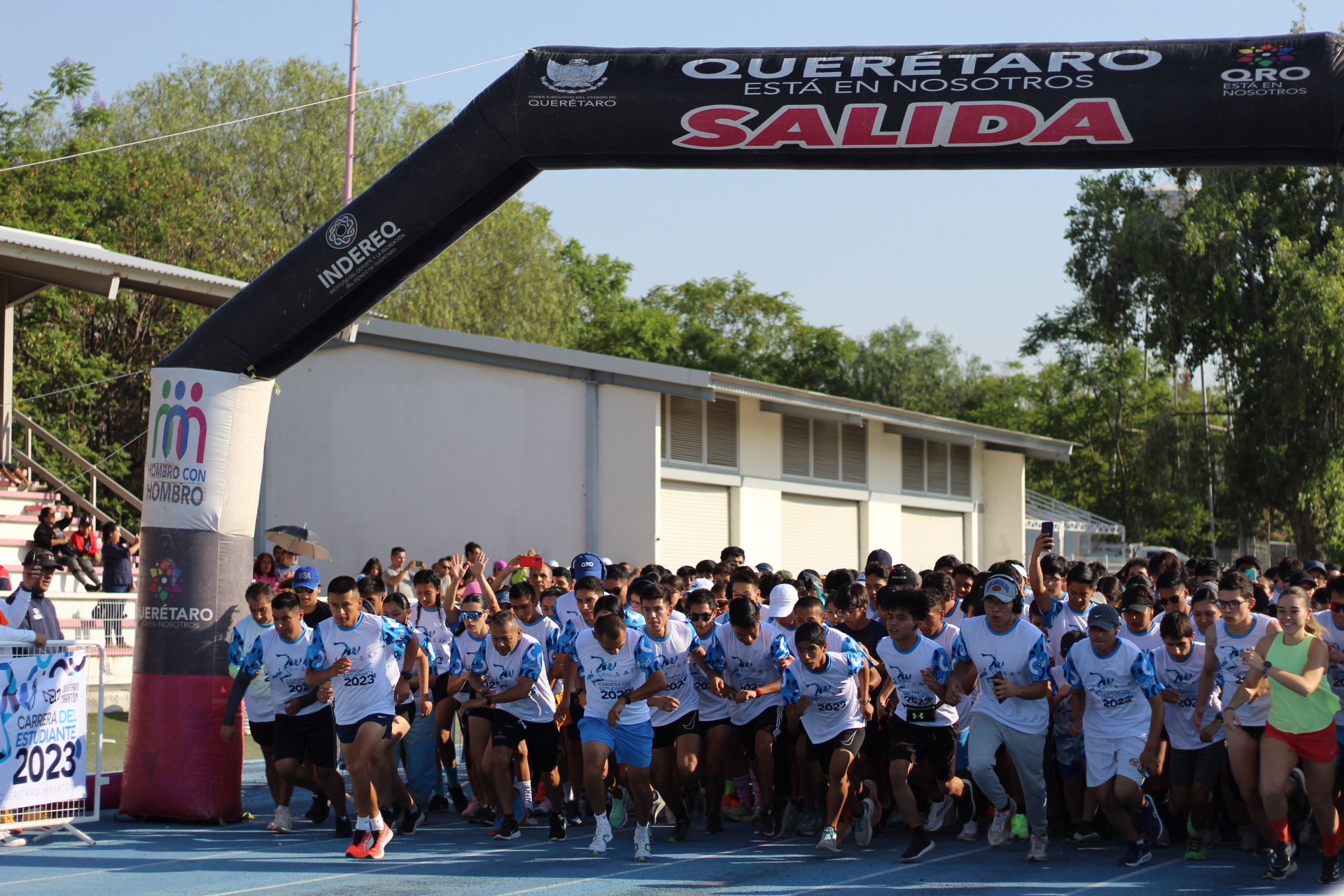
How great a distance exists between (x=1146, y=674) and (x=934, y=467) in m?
22.1

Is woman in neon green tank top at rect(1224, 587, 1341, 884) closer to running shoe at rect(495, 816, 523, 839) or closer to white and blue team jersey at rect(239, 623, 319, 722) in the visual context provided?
running shoe at rect(495, 816, 523, 839)

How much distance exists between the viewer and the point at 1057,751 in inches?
388

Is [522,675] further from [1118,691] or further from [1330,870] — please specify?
[1330,870]

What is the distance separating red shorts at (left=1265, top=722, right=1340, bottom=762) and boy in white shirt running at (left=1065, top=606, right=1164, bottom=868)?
0.82 m

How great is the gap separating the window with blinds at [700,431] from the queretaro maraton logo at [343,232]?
12101 mm

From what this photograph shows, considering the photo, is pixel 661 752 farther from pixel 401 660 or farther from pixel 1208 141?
pixel 1208 141

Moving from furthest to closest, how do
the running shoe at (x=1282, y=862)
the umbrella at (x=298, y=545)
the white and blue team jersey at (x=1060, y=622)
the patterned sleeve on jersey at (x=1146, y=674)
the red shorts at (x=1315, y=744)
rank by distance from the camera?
the umbrella at (x=298, y=545), the white and blue team jersey at (x=1060, y=622), the patterned sleeve on jersey at (x=1146, y=674), the running shoe at (x=1282, y=862), the red shorts at (x=1315, y=744)

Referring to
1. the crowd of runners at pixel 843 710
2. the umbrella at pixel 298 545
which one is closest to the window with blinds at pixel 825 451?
the umbrella at pixel 298 545

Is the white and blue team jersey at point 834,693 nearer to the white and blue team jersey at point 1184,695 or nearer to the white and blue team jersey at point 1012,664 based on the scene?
the white and blue team jersey at point 1012,664

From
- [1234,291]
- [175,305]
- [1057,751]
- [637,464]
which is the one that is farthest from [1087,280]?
[1057,751]

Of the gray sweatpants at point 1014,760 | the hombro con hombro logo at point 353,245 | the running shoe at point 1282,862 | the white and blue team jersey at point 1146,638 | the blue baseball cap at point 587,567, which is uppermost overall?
the hombro con hombro logo at point 353,245

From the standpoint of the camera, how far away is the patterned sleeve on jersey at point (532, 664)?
34.0ft

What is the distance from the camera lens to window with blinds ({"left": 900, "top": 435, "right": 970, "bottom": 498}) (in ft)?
98.2

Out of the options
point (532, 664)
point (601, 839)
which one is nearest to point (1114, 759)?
point (601, 839)
